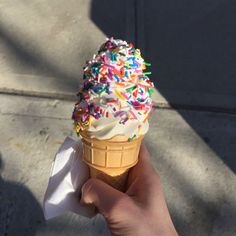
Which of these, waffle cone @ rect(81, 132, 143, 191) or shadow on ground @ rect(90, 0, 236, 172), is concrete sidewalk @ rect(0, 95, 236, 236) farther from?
waffle cone @ rect(81, 132, 143, 191)

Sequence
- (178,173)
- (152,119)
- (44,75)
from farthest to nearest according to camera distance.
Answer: (44,75) < (152,119) < (178,173)

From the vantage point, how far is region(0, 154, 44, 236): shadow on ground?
3039 millimetres

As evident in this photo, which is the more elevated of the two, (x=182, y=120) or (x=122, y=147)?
(x=122, y=147)

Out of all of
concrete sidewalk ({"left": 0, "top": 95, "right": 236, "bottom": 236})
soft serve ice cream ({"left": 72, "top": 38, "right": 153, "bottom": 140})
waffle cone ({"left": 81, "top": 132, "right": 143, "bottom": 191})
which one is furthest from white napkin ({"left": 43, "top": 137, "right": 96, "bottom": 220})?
concrete sidewalk ({"left": 0, "top": 95, "right": 236, "bottom": 236})

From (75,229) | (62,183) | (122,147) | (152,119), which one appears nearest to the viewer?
(122,147)

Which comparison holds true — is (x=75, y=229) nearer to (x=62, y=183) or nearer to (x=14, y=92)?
(x=62, y=183)

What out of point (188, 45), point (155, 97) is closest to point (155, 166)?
point (155, 97)

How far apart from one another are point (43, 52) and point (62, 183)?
2.34 m

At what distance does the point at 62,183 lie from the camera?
2475 mm

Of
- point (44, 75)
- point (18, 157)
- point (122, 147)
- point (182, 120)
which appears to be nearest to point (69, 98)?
point (44, 75)

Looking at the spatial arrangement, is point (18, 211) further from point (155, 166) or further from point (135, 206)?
point (135, 206)

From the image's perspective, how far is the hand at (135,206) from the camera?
2010 millimetres

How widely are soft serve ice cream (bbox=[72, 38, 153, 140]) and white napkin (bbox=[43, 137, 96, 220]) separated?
0.38 m

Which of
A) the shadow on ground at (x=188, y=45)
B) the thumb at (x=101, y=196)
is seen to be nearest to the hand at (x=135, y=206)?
the thumb at (x=101, y=196)
